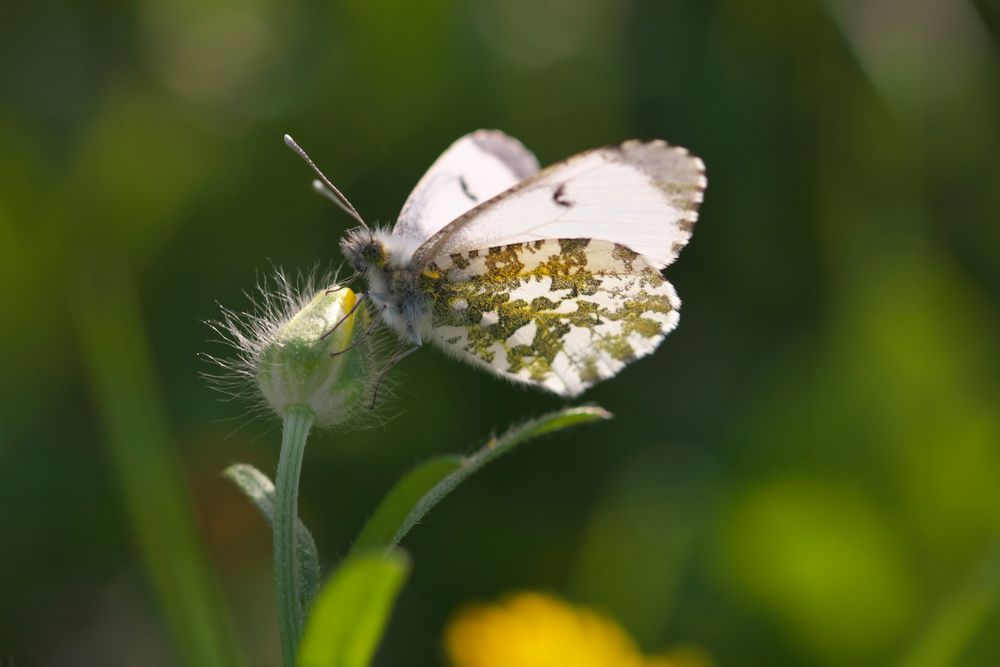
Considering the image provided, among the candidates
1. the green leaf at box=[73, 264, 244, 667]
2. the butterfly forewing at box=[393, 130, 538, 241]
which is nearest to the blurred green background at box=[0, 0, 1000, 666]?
the green leaf at box=[73, 264, 244, 667]

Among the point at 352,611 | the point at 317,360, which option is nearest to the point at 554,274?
the point at 317,360

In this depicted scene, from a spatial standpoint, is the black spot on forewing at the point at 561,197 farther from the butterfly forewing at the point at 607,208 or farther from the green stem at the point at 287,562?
the green stem at the point at 287,562

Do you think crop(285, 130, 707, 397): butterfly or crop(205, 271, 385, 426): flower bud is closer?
crop(205, 271, 385, 426): flower bud

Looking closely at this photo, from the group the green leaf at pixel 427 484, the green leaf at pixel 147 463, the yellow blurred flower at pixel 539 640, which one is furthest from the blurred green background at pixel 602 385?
the green leaf at pixel 427 484

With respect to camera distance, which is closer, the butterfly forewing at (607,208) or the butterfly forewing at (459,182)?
the butterfly forewing at (607,208)

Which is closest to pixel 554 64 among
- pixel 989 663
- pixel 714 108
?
pixel 714 108

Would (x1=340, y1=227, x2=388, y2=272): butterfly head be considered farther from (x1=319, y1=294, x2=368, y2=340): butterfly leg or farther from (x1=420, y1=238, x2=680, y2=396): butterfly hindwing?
(x1=319, y1=294, x2=368, y2=340): butterfly leg

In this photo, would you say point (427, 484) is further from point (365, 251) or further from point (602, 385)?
point (602, 385)
